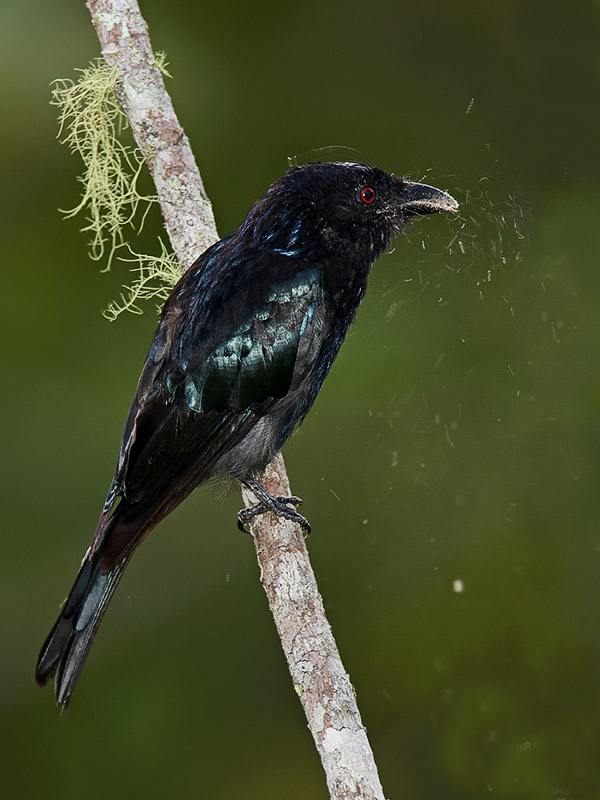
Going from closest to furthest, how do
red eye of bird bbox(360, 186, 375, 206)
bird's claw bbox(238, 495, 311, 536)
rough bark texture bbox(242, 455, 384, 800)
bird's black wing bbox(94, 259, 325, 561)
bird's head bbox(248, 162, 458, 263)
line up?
rough bark texture bbox(242, 455, 384, 800) < bird's black wing bbox(94, 259, 325, 561) < bird's claw bbox(238, 495, 311, 536) < bird's head bbox(248, 162, 458, 263) < red eye of bird bbox(360, 186, 375, 206)

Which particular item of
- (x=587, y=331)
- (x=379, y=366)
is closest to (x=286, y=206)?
(x=379, y=366)

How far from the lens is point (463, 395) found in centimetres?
510

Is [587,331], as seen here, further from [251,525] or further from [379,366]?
[251,525]

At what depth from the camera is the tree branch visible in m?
2.27

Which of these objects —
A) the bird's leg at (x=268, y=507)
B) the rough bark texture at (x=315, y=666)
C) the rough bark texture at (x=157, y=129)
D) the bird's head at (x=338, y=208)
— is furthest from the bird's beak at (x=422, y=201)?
the rough bark texture at (x=315, y=666)

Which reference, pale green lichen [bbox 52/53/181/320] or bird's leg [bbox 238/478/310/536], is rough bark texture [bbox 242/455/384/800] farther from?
pale green lichen [bbox 52/53/181/320]

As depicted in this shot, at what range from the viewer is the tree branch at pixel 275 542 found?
227 centimetres

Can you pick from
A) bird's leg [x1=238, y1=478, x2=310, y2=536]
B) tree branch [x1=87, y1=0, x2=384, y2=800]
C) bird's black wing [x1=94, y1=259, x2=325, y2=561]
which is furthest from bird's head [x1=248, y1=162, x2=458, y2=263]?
bird's leg [x1=238, y1=478, x2=310, y2=536]

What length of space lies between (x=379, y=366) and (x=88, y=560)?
2365mm

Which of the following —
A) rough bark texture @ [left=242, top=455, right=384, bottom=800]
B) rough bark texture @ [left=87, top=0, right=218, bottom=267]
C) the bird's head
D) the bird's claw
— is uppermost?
rough bark texture @ [left=87, top=0, right=218, bottom=267]

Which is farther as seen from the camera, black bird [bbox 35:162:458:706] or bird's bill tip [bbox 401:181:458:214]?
bird's bill tip [bbox 401:181:458:214]

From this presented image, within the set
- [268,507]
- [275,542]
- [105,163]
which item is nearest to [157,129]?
[105,163]

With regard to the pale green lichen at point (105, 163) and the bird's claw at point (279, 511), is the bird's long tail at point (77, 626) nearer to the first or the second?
the bird's claw at point (279, 511)

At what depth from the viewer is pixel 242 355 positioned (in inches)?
119
